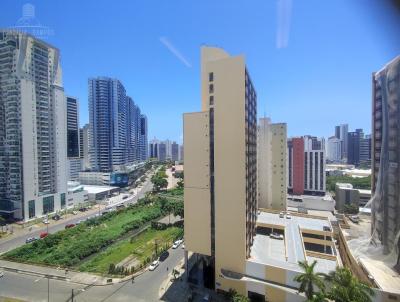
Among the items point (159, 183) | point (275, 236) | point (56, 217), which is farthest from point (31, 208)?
point (275, 236)

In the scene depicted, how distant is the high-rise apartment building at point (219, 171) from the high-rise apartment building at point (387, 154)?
8.23 meters

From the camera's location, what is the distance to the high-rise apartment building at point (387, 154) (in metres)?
13.5

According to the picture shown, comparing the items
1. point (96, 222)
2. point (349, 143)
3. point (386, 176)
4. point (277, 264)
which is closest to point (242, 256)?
point (277, 264)

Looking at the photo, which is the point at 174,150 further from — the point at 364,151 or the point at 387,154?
the point at 387,154

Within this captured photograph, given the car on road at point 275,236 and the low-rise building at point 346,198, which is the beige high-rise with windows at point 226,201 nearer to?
the car on road at point 275,236

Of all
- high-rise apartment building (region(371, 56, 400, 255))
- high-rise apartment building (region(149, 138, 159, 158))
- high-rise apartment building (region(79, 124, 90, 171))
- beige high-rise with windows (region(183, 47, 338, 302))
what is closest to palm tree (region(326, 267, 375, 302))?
beige high-rise with windows (region(183, 47, 338, 302))

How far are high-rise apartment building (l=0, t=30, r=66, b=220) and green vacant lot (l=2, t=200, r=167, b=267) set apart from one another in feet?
28.3

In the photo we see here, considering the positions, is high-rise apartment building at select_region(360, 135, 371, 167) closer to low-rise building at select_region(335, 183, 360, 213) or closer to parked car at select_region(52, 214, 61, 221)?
low-rise building at select_region(335, 183, 360, 213)

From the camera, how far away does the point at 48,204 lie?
3139 centimetres

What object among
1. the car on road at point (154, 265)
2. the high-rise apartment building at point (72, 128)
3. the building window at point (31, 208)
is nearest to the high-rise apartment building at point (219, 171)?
the car on road at point (154, 265)

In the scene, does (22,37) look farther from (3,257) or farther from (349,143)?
(349,143)

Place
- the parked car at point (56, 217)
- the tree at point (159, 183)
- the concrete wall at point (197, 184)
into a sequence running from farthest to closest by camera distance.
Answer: the tree at point (159, 183) < the parked car at point (56, 217) < the concrete wall at point (197, 184)

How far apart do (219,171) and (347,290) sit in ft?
24.9

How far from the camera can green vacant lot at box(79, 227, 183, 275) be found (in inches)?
688
